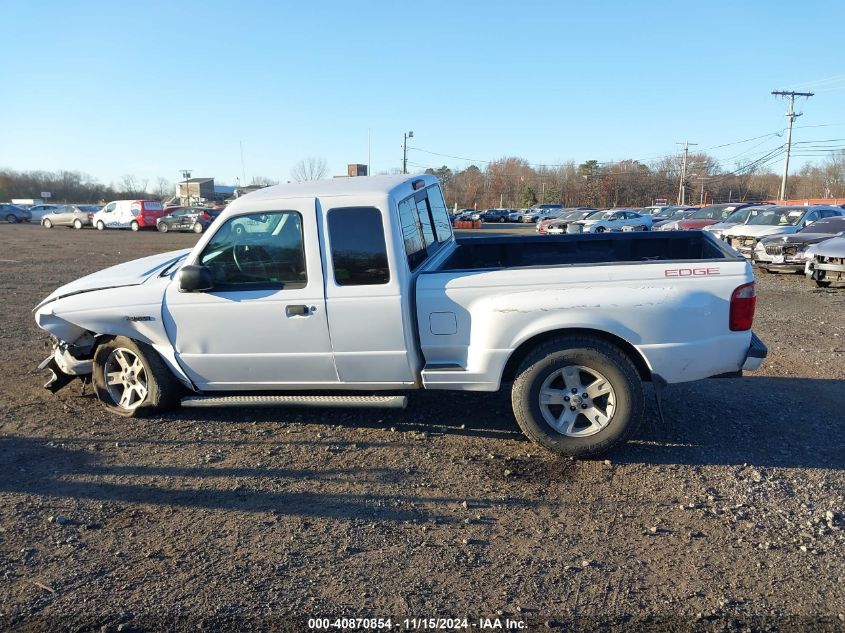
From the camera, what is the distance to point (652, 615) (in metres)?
2.98

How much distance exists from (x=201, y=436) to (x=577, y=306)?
3.05 meters

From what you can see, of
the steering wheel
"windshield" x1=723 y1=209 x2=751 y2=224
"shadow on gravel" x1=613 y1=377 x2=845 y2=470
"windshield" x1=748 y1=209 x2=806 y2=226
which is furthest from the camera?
"windshield" x1=723 y1=209 x2=751 y2=224

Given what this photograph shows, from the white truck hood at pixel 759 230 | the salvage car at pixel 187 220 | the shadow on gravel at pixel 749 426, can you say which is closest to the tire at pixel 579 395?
the shadow on gravel at pixel 749 426

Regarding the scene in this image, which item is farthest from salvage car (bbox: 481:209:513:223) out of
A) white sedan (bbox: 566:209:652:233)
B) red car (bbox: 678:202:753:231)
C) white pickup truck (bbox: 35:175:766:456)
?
white pickup truck (bbox: 35:175:766:456)

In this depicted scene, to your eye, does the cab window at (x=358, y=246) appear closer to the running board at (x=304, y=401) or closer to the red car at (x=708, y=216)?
the running board at (x=304, y=401)

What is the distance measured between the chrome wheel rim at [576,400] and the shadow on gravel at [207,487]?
792 mm

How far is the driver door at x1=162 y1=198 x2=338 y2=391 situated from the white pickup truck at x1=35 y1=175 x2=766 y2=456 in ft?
0.03

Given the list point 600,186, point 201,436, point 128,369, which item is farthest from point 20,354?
point 600,186

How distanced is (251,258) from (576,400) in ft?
8.57

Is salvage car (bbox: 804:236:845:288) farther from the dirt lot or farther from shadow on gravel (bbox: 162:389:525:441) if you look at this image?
shadow on gravel (bbox: 162:389:525:441)

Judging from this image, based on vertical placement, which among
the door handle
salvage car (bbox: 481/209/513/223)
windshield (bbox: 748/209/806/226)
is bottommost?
salvage car (bbox: 481/209/513/223)

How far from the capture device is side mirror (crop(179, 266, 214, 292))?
4.86 meters

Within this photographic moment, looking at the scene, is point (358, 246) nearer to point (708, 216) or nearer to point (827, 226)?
point (827, 226)

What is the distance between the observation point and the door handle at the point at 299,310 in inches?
190
